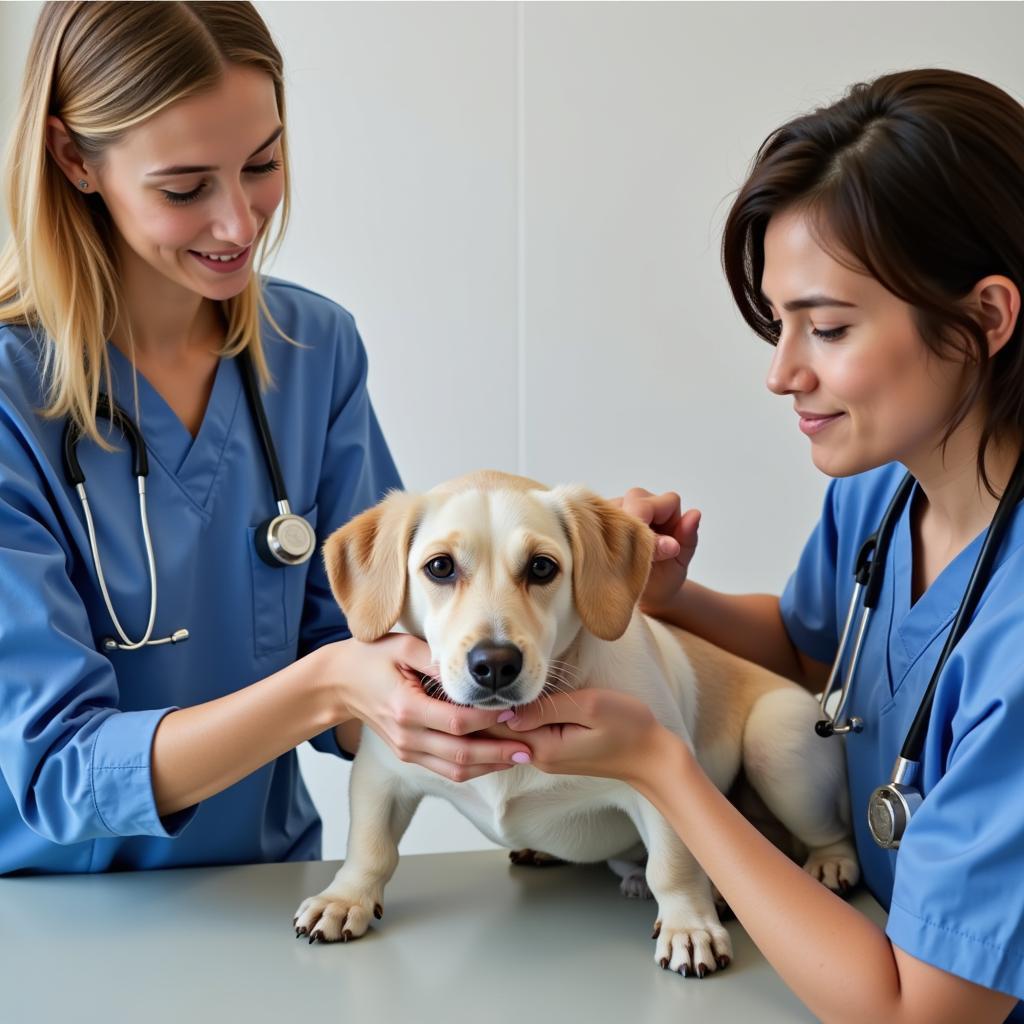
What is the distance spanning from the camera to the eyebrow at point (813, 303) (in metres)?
1.18

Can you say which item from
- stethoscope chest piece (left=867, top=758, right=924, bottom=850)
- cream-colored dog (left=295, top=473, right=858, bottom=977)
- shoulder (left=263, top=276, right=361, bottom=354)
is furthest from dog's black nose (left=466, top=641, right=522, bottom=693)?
shoulder (left=263, top=276, right=361, bottom=354)

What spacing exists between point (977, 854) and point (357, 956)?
64 centimetres

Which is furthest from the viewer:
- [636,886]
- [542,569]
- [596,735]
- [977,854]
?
[636,886]

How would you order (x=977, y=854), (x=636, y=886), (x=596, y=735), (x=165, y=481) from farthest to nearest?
1. (x=165, y=481)
2. (x=636, y=886)
3. (x=596, y=735)
4. (x=977, y=854)

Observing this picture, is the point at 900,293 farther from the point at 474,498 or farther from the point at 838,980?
the point at 838,980

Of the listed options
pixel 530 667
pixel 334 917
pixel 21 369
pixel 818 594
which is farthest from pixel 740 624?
pixel 21 369

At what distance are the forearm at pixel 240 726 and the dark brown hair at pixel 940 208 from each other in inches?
28.7

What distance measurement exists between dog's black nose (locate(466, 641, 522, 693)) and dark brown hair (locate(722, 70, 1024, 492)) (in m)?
0.51

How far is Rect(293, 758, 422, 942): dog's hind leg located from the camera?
1291 mm

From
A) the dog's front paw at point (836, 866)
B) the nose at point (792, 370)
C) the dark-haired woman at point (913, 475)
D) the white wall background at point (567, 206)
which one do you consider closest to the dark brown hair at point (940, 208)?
the dark-haired woman at point (913, 475)

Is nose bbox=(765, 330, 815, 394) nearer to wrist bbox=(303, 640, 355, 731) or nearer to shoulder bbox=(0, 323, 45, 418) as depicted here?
wrist bbox=(303, 640, 355, 731)

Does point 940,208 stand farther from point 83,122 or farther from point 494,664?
point 83,122

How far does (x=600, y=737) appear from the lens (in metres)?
1.22

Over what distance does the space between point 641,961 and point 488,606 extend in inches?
16.1
